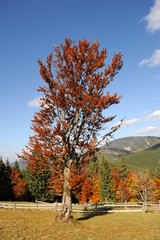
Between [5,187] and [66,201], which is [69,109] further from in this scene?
[5,187]

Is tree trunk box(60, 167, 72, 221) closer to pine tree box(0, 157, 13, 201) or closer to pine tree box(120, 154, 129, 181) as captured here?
pine tree box(0, 157, 13, 201)

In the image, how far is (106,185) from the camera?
166ft

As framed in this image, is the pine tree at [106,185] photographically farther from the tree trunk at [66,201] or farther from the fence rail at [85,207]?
the tree trunk at [66,201]

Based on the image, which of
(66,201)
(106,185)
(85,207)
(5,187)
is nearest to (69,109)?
(66,201)

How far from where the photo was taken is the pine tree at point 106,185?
1964 inches

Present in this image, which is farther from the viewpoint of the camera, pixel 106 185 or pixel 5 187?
pixel 106 185

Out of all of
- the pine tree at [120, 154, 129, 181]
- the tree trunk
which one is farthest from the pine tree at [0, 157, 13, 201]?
the pine tree at [120, 154, 129, 181]

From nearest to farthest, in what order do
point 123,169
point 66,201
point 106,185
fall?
point 66,201, point 106,185, point 123,169

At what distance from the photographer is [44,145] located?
415 inches

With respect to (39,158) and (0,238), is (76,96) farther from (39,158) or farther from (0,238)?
(0,238)

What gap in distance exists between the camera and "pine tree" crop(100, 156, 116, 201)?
49875 millimetres

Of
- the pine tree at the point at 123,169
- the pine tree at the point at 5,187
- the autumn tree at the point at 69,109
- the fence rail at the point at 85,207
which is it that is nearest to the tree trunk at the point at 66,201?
the autumn tree at the point at 69,109

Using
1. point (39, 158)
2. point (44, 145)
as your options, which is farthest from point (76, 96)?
point (39, 158)

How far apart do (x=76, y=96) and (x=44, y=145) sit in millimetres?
3801
